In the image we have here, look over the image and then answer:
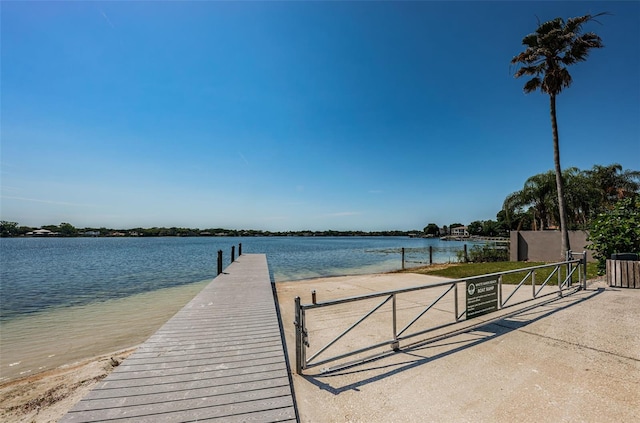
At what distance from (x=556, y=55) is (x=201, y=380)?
76.7 ft

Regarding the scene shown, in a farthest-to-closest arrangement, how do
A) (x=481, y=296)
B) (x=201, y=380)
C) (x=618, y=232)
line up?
(x=618, y=232) → (x=481, y=296) → (x=201, y=380)

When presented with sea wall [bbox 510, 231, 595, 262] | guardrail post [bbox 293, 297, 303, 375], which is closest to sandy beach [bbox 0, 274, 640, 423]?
guardrail post [bbox 293, 297, 303, 375]

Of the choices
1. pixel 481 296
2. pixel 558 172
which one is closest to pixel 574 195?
pixel 558 172

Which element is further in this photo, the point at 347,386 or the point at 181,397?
the point at 347,386

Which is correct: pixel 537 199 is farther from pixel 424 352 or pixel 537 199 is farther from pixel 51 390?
pixel 51 390

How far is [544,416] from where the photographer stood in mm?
3424

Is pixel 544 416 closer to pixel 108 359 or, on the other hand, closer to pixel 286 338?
pixel 286 338

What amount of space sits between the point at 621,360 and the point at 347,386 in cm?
485

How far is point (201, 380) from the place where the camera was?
13.4 ft

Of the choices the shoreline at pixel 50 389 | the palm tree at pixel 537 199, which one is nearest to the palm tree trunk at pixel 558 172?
the palm tree at pixel 537 199

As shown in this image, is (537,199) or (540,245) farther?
(537,199)

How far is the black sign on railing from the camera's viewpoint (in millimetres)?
6711

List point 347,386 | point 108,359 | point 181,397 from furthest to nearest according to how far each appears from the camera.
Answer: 1. point 108,359
2. point 347,386
3. point 181,397

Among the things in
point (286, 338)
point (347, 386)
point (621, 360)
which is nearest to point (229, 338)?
point (286, 338)
